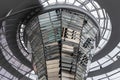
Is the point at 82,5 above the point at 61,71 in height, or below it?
above

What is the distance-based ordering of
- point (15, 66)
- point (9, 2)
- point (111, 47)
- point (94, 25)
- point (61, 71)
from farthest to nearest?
point (15, 66)
point (111, 47)
point (94, 25)
point (9, 2)
point (61, 71)

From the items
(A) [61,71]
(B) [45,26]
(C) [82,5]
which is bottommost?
(A) [61,71]

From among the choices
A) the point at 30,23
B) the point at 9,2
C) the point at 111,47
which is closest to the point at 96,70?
the point at 111,47

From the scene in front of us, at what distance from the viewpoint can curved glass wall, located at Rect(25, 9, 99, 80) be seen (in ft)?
84.4

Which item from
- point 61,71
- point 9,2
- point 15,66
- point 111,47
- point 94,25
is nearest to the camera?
point 61,71

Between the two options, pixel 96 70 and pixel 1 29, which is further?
pixel 96 70

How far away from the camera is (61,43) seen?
87.3ft

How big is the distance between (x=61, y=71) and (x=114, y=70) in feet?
35.5

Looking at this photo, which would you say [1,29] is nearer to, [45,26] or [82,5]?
[45,26]

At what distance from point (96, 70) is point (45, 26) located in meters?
9.10

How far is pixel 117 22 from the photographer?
29781 mm

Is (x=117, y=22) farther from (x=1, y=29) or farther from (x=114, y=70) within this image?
(x=1, y=29)

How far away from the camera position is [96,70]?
3528cm

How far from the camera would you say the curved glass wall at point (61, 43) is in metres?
25.7
